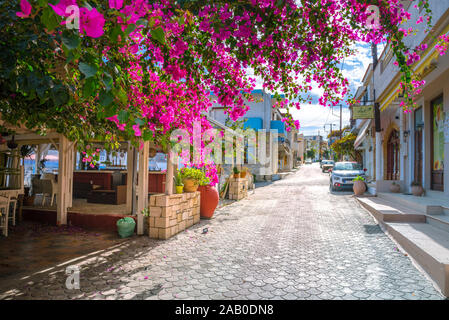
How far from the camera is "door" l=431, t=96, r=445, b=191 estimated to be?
799 centimetres

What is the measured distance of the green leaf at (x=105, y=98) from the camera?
1581 mm

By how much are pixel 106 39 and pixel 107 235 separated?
15.7 ft

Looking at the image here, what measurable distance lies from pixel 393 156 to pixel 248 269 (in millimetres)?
12524

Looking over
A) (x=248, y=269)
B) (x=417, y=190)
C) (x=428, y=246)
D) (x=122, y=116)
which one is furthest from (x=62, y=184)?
(x=417, y=190)

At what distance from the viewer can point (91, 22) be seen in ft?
4.92

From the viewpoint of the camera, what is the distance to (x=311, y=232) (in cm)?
629

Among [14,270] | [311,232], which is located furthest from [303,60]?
[14,270]

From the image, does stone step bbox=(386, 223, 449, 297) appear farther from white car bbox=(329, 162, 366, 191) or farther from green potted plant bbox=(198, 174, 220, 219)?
white car bbox=(329, 162, 366, 191)

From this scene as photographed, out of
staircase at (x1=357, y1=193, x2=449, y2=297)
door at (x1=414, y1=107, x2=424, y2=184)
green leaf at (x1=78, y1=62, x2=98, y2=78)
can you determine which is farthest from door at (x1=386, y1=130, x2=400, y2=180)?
green leaf at (x1=78, y1=62, x2=98, y2=78)

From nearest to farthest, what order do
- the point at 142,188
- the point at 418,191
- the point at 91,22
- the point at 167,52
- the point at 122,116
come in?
the point at 91,22
the point at 122,116
the point at 167,52
the point at 142,188
the point at 418,191

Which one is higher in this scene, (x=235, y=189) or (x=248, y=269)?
(x=235, y=189)

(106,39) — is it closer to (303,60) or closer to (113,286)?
(303,60)

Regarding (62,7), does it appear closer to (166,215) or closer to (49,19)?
(49,19)

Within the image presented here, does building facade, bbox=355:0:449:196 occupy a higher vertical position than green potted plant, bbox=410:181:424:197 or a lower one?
higher
